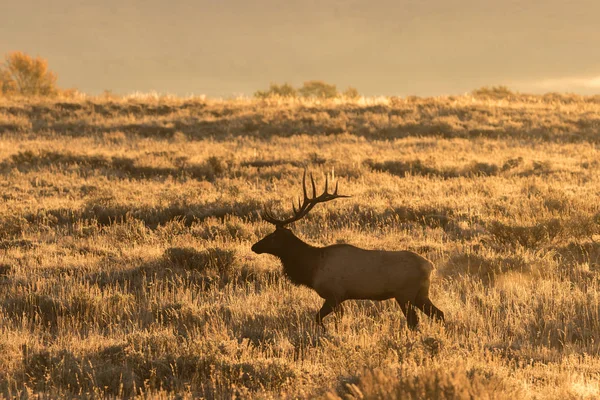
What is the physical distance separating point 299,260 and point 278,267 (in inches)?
129

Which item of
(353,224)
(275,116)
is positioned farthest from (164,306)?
(275,116)

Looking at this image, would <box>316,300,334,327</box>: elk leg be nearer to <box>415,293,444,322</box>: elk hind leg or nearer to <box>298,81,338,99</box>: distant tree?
<box>415,293,444,322</box>: elk hind leg

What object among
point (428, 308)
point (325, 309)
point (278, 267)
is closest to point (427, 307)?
point (428, 308)

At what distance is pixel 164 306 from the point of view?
8977 millimetres

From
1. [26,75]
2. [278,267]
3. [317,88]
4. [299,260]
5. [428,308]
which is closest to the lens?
[428,308]

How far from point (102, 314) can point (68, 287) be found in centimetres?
142

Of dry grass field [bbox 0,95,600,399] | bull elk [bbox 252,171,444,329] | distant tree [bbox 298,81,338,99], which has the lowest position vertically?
dry grass field [bbox 0,95,600,399]

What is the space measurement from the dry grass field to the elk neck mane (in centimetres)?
60

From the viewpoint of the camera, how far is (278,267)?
11.3m

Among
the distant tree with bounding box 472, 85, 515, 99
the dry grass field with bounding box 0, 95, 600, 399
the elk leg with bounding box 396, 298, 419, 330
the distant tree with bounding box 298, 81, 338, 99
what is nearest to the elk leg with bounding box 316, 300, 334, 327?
the dry grass field with bounding box 0, 95, 600, 399

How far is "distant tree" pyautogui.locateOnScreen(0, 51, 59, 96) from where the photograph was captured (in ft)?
203

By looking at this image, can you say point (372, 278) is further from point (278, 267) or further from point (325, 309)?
point (278, 267)

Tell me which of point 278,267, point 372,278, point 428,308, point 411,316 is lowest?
point 278,267

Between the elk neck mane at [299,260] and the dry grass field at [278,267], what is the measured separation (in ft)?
1.97
